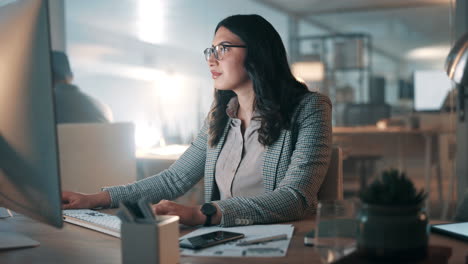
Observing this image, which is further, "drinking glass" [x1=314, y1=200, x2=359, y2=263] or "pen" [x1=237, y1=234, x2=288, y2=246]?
"pen" [x1=237, y1=234, x2=288, y2=246]

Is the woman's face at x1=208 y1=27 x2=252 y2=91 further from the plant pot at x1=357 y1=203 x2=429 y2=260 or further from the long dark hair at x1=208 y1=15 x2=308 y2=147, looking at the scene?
the plant pot at x1=357 y1=203 x2=429 y2=260

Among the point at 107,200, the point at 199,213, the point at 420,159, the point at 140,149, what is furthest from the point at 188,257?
the point at 420,159

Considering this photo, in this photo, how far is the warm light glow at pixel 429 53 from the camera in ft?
15.6

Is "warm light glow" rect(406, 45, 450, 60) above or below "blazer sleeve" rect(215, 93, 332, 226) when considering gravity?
above

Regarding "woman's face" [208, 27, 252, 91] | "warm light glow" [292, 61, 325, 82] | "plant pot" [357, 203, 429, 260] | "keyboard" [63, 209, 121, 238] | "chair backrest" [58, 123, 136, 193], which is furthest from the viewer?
"warm light glow" [292, 61, 325, 82]

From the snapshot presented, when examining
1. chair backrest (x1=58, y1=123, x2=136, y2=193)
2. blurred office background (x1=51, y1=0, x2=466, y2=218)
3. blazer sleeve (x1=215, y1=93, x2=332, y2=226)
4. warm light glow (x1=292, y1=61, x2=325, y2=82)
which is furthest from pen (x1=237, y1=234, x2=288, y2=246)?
warm light glow (x1=292, y1=61, x2=325, y2=82)

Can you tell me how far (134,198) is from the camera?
1.55 metres

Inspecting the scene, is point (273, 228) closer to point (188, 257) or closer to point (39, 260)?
point (188, 257)

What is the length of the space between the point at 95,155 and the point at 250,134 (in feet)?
5.48

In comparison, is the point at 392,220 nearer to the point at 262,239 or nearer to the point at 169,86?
the point at 262,239

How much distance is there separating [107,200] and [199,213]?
41 centimetres

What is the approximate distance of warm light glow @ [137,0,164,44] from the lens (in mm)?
4789

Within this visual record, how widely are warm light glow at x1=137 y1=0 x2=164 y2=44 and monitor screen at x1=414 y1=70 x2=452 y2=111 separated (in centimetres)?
250

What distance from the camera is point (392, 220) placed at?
0.74 m
